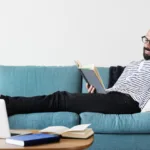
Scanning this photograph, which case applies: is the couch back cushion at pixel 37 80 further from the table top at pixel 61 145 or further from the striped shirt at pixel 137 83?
the table top at pixel 61 145

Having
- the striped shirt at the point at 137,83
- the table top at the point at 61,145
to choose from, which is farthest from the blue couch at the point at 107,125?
the table top at the point at 61,145

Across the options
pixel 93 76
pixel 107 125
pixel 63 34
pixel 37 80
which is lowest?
pixel 107 125

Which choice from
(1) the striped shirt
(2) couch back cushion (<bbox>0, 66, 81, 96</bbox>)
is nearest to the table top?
(1) the striped shirt

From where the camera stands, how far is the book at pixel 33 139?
3.99 feet

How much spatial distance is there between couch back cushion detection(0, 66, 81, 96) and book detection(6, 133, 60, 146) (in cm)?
153

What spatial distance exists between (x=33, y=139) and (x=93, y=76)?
3.85ft

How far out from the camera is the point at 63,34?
123 inches

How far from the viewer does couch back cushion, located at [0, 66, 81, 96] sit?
2.82 metres

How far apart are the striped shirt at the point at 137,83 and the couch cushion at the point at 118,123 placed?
0.29 metres

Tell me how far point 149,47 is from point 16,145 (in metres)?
1.75

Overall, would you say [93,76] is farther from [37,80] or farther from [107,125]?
[37,80]

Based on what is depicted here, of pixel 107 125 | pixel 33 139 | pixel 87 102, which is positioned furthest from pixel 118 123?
pixel 33 139

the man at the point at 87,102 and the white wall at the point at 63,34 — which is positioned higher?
the white wall at the point at 63,34

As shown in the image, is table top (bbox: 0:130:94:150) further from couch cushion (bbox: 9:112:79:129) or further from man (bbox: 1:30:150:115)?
man (bbox: 1:30:150:115)
